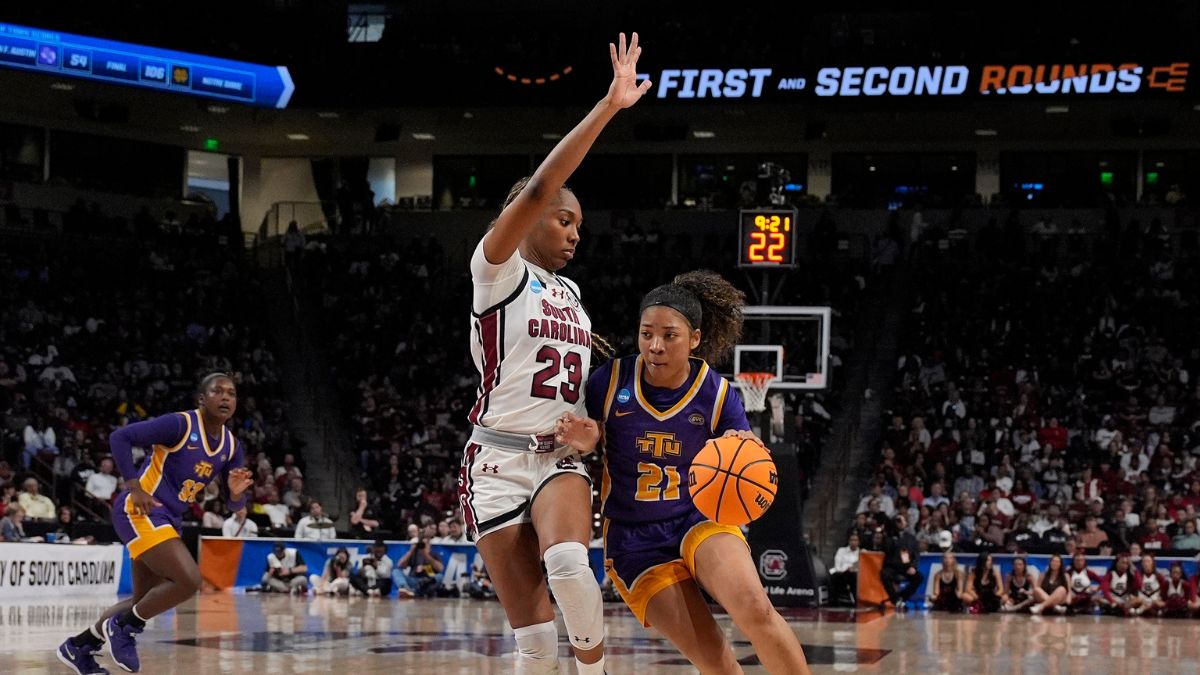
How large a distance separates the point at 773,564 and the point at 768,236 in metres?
4.14

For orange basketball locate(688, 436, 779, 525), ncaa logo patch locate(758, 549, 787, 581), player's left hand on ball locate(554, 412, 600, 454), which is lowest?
ncaa logo patch locate(758, 549, 787, 581)

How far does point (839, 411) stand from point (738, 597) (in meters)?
21.7

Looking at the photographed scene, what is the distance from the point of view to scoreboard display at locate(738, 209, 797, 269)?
727 inches

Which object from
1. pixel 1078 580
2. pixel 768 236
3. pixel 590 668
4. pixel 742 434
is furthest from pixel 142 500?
pixel 1078 580

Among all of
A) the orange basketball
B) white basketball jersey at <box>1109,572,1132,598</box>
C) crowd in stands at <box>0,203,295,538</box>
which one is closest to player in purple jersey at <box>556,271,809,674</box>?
the orange basketball

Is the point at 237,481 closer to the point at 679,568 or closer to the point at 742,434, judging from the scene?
the point at 679,568

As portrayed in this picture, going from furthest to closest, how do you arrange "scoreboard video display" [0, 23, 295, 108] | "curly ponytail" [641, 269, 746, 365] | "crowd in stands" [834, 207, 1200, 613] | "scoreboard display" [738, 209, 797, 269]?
"scoreboard video display" [0, 23, 295, 108] < "crowd in stands" [834, 207, 1200, 613] < "scoreboard display" [738, 209, 797, 269] < "curly ponytail" [641, 269, 746, 365]

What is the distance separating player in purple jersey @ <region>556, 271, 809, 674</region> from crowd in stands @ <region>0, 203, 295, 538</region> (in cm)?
1665

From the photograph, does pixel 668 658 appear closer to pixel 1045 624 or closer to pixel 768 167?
pixel 1045 624

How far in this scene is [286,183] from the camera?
36656mm

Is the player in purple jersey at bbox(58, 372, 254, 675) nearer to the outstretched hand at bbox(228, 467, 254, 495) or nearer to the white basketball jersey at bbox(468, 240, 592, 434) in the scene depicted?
the outstretched hand at bbox(228, 467, 254, 495)

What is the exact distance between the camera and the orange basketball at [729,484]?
610 centimetres

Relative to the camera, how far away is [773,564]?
1862cm

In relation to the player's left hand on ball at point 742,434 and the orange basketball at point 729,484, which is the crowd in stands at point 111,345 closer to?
the player's left hand on ball at point 742,434
